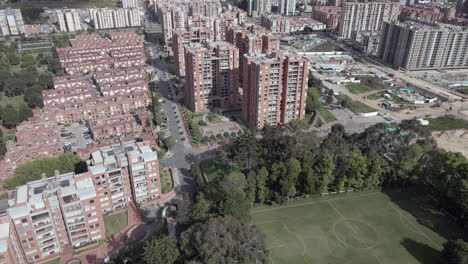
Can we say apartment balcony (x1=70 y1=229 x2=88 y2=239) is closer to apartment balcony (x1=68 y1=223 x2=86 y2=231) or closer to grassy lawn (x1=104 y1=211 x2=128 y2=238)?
apartment balcony (x1=68 y1=223 x2=86 y2=231)

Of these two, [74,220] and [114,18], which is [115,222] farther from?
[114,18]

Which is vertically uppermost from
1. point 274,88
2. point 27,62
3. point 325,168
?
point 274,88

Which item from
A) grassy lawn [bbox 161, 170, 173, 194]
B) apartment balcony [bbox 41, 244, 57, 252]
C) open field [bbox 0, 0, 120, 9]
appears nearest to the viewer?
apartment balcony [bbox 41, 244, 57, 252]

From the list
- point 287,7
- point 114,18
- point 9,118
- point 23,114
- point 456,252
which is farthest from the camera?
point 287,7

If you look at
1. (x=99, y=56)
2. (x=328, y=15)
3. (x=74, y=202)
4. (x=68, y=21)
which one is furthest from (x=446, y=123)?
(x=68, y=21)

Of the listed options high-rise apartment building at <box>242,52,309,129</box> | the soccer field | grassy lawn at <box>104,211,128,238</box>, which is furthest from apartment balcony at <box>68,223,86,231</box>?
high-rise apartment building at <box>242,52,309,129</box>

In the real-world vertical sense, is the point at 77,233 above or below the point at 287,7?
below
